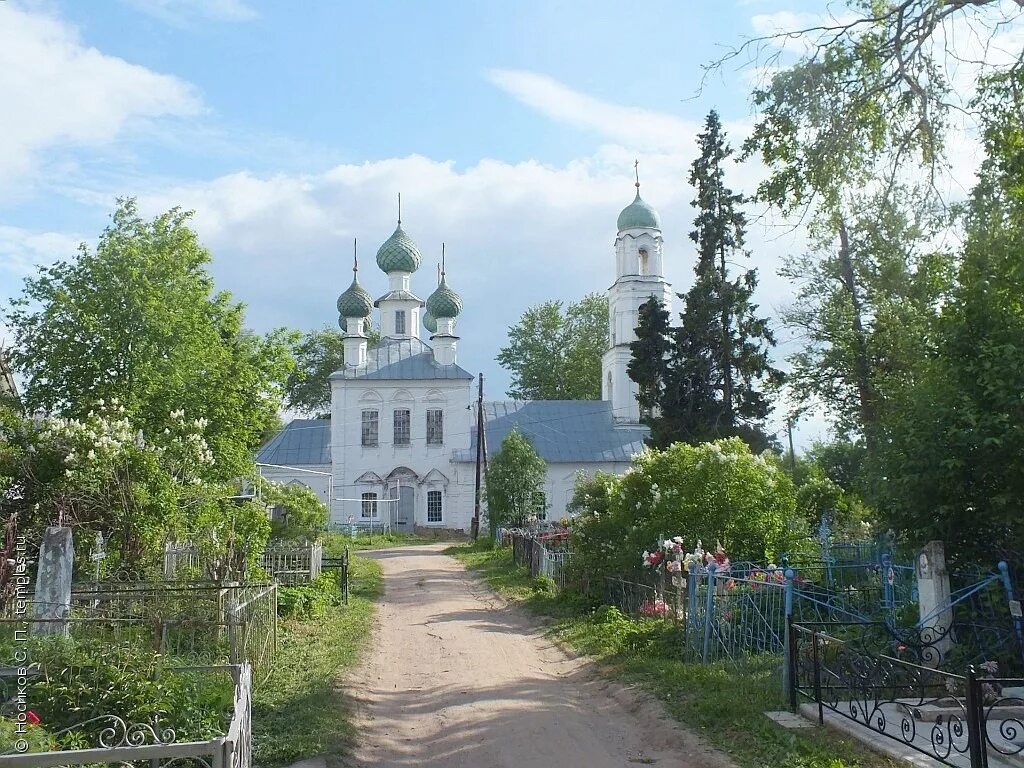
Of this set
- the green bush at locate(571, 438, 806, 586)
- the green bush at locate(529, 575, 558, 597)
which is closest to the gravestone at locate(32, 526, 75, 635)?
the green bush at locate(571, 438, 806, 586)

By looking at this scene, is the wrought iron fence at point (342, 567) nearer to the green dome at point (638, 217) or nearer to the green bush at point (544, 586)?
the green bush at point (544, 586)

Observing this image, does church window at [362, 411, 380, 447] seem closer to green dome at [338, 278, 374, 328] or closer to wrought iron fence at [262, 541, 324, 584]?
green dome at [338, 278, 374, 328]

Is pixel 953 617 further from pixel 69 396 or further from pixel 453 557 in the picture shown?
pixel 453 557

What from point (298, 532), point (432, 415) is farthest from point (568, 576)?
point (432, 415)

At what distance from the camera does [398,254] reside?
1858 inches

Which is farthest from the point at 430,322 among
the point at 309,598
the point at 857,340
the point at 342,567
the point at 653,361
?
the point at 309,598

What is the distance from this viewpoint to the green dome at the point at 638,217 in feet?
144

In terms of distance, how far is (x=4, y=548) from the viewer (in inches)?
451

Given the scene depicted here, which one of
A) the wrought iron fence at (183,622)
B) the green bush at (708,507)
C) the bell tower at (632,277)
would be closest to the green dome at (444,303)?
the bell tower at (632,277)

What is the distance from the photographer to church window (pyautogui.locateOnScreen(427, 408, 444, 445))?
4509 cm

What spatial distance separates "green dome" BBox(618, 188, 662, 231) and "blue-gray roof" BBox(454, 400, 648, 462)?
27.9 feet

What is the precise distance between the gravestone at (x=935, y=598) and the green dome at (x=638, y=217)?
A: 1376 inches

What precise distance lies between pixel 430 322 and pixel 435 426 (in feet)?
19.4

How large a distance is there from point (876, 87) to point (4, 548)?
35.4 feet
